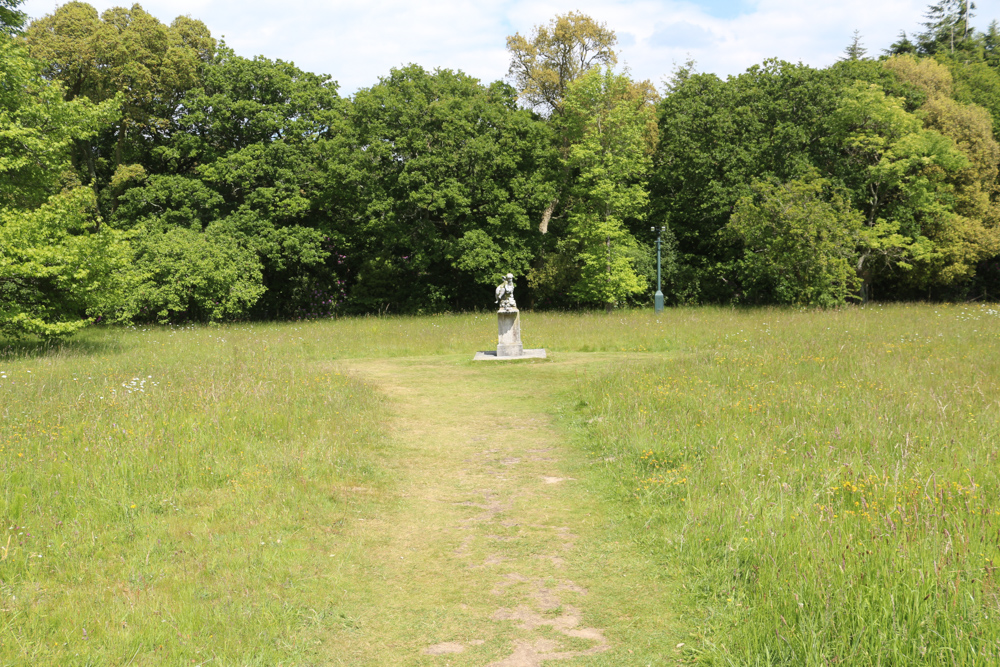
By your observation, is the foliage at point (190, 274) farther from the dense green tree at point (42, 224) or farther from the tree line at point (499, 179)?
the dense green tree at point (42, 224)

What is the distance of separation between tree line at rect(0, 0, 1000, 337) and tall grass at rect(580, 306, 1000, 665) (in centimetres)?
1818

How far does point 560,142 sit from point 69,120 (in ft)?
74.3

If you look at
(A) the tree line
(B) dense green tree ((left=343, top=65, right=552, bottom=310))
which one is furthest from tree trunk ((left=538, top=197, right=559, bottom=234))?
(B) dense green tree ((left=343, top=65, right=552, bottom=310))

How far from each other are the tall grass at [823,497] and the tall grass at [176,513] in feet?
9.57

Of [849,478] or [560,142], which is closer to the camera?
[849,478]

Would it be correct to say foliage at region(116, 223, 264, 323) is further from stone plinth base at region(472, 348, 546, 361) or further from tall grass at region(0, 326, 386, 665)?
tall grass at region(0, 326, 386, 665)

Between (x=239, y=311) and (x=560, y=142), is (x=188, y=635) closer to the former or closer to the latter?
(x=239, y=311)

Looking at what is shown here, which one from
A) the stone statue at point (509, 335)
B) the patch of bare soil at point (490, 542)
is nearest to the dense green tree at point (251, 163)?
the stone statue at point (509, 335)

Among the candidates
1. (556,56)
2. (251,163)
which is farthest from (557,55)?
(251,163)

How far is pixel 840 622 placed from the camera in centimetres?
389

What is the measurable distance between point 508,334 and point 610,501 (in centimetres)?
1107

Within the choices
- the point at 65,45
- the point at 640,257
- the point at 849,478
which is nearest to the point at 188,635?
the point at 849,478

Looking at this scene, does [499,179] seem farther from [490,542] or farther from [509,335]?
[490,542]

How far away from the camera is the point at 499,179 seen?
32062 millimetres
